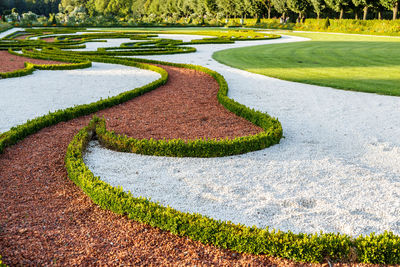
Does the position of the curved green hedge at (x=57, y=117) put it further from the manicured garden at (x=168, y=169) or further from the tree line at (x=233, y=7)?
the tree line at (x=233, y=7)

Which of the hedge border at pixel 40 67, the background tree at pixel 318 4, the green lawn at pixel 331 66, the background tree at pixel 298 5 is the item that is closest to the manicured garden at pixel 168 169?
the green lawn at pixel 331 66

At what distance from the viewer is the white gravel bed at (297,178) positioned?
404 centimetres

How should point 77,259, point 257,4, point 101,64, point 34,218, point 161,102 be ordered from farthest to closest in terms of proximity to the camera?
1. point 257,4
2. point 101,64
3. point 161,102
4. point 34,218
5. point 77,259

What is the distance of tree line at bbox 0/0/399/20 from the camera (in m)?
45.4

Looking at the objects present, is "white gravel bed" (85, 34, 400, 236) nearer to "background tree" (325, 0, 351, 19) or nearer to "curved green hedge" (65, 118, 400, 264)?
"curved green hedge" (65, 118, 400, 264)

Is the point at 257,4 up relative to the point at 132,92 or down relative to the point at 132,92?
up

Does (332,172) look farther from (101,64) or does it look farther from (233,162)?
(101,64)

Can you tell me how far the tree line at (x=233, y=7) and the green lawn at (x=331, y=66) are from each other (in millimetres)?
26827

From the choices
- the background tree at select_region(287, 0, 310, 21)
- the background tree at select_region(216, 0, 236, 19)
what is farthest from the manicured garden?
the background tree at select_region(216, 0, 236, 19)

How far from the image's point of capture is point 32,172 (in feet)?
16.1

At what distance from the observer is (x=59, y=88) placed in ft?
33.6

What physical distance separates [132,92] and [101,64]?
6.40m

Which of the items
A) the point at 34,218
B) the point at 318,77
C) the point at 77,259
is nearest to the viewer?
the point at 77,259

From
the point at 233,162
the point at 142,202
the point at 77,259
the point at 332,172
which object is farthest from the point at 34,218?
the point at 332,172
